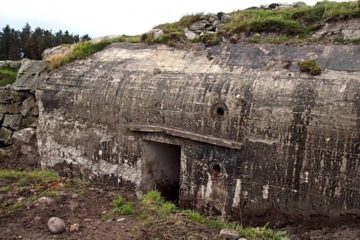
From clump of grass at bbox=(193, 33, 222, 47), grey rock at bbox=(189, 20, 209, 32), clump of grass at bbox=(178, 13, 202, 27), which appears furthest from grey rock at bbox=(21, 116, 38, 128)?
clump of grass at bbox=(193, 33, 222, 47)

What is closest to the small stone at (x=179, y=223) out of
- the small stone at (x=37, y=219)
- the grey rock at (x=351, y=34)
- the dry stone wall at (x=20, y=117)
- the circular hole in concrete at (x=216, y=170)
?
the small stone at (x=37, y=219)

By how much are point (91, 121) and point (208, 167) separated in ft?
9.91

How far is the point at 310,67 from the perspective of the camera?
8141 mm

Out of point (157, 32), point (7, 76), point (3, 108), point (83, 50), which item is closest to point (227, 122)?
point (157, 32)

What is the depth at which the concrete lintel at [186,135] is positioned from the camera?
842cm

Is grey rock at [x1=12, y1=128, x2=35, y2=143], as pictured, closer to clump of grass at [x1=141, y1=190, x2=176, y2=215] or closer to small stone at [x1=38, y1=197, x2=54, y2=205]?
small stone at [x1=38, y1=197, x2=54, y2=205]

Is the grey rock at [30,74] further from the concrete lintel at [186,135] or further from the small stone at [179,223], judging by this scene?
the small stone at [179,223]

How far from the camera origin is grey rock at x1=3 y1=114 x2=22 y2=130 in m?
13.8

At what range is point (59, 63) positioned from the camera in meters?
11.8

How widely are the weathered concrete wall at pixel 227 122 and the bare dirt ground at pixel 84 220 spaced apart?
810 millimetres

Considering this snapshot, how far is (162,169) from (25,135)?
4817mm

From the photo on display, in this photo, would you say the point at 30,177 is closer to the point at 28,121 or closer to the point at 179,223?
the point at 179,223

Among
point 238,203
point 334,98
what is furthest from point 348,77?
point 238,203

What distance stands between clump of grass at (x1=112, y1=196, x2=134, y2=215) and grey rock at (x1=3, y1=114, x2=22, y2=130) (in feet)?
23.3
